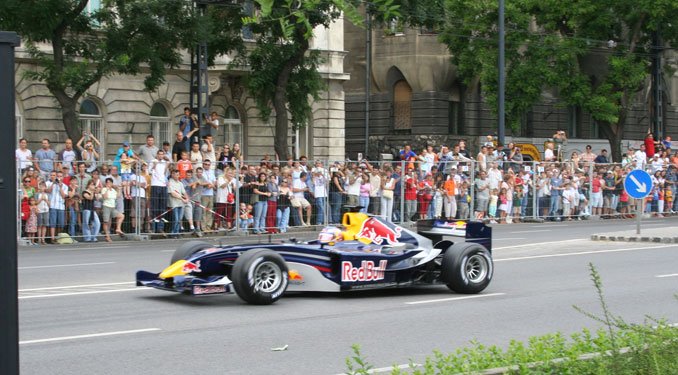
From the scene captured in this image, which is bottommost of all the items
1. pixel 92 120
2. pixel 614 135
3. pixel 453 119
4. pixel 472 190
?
pixel 472 190

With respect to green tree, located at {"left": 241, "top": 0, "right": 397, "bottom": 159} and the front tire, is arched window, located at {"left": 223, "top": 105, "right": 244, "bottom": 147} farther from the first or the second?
the front tire

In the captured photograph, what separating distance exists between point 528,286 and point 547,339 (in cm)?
726

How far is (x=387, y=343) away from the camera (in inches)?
431

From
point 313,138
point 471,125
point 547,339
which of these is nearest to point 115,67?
point 313,138

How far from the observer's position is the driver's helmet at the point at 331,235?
48.6 ft

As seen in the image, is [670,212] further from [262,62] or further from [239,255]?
[239,255]

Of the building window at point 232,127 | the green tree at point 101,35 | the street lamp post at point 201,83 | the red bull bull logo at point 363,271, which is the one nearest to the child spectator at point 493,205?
the street lamp post at point 201,83

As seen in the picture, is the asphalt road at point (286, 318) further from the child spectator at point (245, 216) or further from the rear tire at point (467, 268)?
the child spectator at point (245, 216)

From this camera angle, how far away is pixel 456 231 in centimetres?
1567

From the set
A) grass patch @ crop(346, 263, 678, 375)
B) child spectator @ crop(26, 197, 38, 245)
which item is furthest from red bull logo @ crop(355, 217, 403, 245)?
child spectator @ crop(26, 197, 38, 245)

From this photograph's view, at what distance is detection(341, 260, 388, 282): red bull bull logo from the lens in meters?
14.1

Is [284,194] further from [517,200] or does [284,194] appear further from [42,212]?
[517,200]

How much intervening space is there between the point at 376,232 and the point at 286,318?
279 cm

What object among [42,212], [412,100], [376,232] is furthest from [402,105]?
[376,232]
